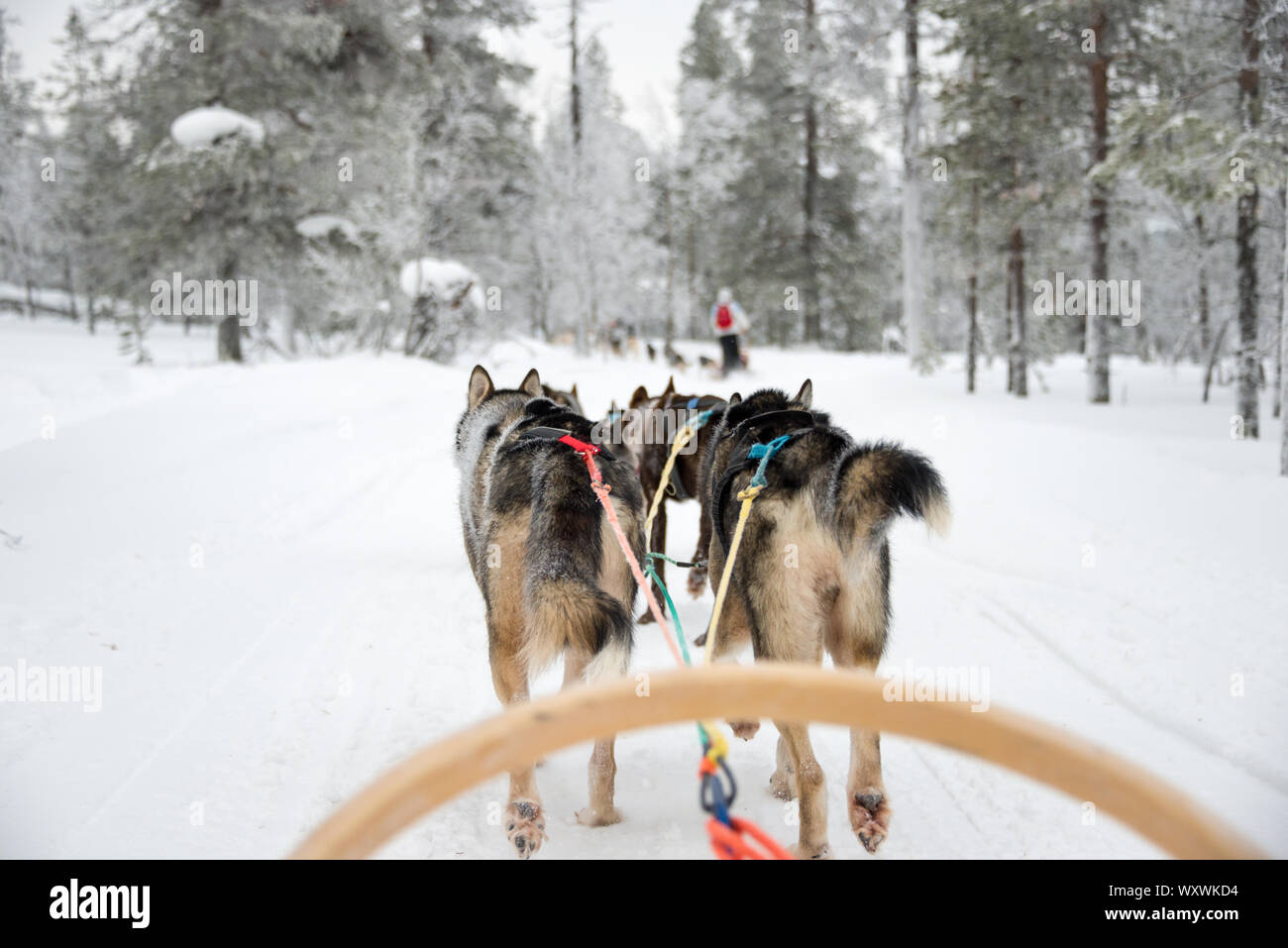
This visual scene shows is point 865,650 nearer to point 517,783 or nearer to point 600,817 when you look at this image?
point 600,817

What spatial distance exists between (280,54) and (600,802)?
19.8 m

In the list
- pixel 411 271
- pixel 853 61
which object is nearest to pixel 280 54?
pixel 411 271

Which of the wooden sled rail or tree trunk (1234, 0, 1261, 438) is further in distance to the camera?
tree trunk (1234, 0, 1261, 438)

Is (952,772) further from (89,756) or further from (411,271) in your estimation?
(411,271)

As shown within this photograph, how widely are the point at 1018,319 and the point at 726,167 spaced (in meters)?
19.2

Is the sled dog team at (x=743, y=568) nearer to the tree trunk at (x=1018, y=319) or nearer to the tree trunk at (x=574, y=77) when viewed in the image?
the tree trunk at (x=1018, y=319)

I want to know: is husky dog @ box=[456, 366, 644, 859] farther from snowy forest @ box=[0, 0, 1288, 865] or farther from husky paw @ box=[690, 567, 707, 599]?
husky paw @ box=[690, 567, 707, 599]

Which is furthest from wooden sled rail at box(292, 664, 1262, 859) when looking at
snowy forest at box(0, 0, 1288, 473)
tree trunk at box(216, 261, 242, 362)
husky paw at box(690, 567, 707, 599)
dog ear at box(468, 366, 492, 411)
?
tree trunk at box(216, 261, 242, 362)

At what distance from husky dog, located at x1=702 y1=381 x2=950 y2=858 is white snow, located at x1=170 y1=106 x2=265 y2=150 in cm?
1808

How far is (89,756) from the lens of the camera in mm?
3736

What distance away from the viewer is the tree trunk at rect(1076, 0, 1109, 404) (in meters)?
13.5

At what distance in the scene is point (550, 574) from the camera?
294 centimetres

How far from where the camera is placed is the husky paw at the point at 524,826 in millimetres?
2965

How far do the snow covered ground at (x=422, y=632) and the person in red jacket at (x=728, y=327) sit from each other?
33.3ft
